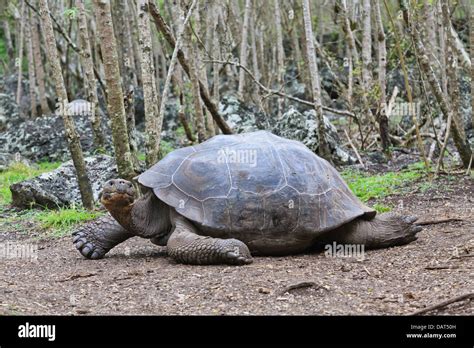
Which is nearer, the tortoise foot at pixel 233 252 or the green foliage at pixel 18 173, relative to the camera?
the tortoise foot at pixel 233 252

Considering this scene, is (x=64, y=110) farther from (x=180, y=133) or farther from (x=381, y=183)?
(x=180, y=133)

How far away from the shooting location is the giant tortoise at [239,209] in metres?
6.83

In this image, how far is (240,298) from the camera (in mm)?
5234

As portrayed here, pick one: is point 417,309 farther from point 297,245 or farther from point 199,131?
point 199,131

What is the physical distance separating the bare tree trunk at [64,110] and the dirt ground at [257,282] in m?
2.12

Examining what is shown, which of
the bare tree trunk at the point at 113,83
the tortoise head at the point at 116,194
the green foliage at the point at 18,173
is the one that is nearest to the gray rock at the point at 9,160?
the green foliage at the point at 18,173

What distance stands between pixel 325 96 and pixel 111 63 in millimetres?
17043

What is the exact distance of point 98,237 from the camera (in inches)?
292

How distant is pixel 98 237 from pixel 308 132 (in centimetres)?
744

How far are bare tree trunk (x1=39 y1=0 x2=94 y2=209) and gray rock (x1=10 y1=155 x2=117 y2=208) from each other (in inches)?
25.6

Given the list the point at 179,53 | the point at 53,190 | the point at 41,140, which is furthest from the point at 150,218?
the point at 41,140

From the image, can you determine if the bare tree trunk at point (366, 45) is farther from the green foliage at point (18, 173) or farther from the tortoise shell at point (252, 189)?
the tortoise shell at point (252, 189)

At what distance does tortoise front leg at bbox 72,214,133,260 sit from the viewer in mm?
7383

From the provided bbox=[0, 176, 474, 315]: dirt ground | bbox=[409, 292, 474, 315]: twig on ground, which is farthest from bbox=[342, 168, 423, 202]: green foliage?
bbox=[409, 292, 474, 315]: twig on ground
